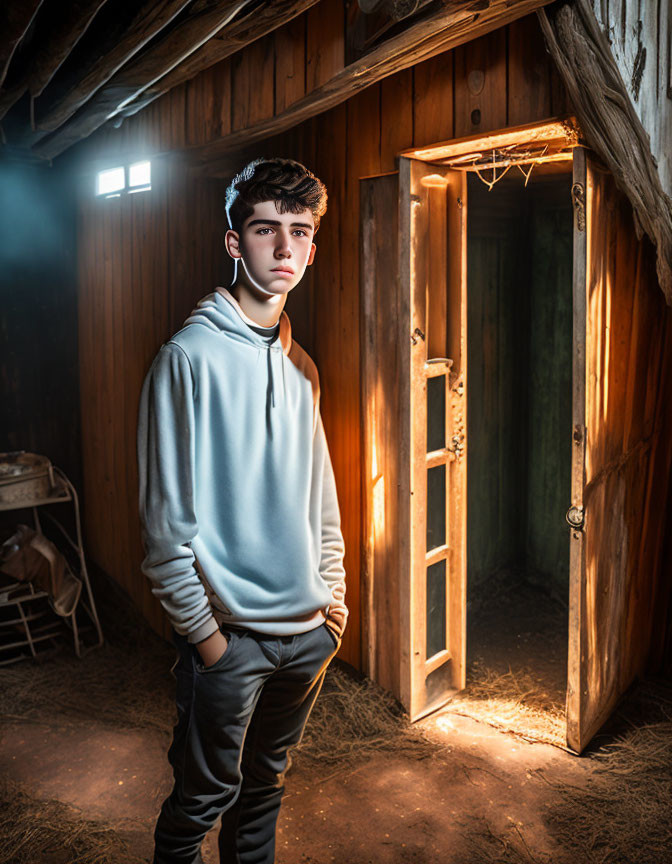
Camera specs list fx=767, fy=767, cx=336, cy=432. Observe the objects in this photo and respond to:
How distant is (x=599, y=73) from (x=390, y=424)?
177cm

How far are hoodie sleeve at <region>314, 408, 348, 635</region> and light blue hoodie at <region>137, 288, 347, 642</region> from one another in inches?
2.9

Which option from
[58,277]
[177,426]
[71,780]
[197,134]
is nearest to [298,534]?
[177,426]

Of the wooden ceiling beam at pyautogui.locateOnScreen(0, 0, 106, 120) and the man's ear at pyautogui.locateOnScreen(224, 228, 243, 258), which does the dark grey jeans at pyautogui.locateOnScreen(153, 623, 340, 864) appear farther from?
the wooden ceiling beam at pyautogui.locateOnScreen(0, 0, 106, 120)

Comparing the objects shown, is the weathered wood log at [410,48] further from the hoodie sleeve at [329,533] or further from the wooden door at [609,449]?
the hoodie sleeve at [329,533]

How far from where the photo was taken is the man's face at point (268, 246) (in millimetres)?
2367

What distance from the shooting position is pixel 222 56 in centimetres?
334

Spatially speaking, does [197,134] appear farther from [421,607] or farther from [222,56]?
[421,607]

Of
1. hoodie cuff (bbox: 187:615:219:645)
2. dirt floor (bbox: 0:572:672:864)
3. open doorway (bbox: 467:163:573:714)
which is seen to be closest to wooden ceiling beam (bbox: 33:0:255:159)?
hoodie cuff (bbox: 187:615:219:645)

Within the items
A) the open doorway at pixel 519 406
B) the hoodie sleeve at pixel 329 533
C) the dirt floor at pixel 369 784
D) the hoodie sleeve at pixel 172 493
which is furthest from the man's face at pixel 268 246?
the open doorway at pixel 519 406

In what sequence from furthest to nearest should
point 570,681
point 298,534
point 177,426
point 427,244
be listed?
1. point 427,244
2. point 570,681
3. point 298,534
4. point 177,426

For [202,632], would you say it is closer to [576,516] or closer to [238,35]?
[576,516]

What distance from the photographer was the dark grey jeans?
87.8 inches

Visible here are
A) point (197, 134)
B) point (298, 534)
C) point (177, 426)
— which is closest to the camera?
point (177, 426)

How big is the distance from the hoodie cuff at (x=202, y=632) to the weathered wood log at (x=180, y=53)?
2090 millimetres
